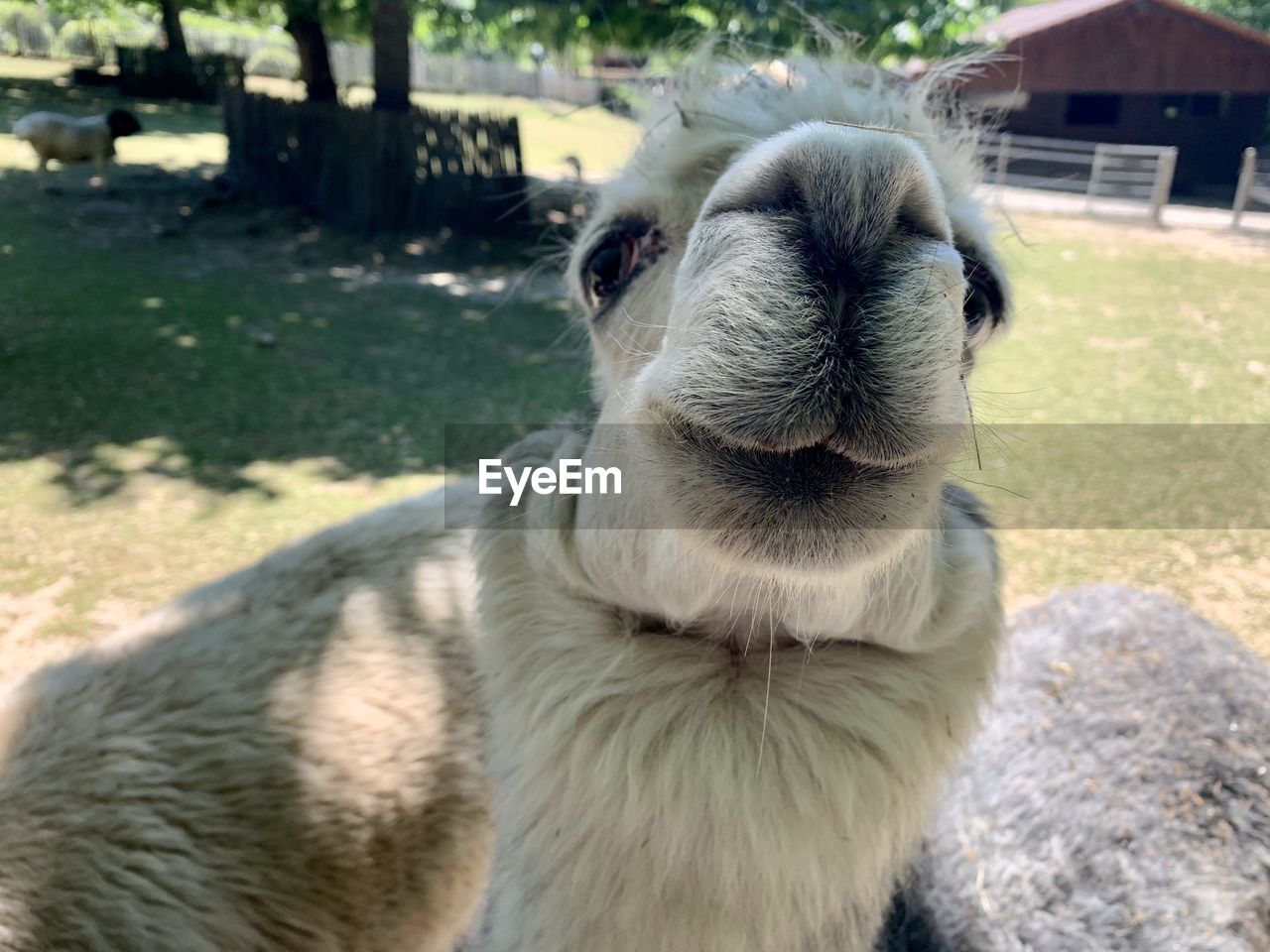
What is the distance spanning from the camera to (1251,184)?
7188mm

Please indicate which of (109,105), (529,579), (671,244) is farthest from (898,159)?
(109,105)

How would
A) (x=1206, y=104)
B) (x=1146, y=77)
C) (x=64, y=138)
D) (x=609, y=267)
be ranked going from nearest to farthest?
1. (x=609, y=267)
2. (x=1206, y=104)
3. (x=1146, y=77)
4. (x=64, y=138)

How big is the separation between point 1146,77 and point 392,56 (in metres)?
9.14

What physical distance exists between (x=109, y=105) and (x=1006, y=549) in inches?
825

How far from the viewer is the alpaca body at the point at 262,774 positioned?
1913 millimetres


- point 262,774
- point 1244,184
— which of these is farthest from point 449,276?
point 262,774

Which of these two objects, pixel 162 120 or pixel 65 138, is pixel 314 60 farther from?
pixel 162 120

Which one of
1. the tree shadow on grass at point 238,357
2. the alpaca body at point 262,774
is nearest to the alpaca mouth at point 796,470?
the alpaca body at point 262,774

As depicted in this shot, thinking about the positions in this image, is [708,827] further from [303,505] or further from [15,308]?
[15,308]

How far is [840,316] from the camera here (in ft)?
3.08

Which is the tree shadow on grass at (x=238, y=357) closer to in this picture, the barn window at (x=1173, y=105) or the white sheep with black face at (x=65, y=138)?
the white sheep with black face at (x=65, y=138)

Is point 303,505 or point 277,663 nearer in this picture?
point 277,663

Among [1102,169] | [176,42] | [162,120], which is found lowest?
[1102,169]

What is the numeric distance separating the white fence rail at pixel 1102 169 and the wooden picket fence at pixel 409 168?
6.28 m
